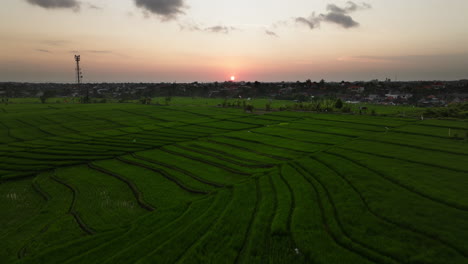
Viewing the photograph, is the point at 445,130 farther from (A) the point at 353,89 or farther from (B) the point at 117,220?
(A) the point at 353,89

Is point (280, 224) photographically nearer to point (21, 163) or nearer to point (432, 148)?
point (432, 148)

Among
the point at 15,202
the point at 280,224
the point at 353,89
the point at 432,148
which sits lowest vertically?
the point at 15,202

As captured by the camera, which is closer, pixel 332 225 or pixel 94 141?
pixel 332 225

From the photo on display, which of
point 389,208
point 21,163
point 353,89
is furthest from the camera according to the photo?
point 353,89

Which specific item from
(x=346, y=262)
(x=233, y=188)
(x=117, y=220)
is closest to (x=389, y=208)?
(x=346, y=262)

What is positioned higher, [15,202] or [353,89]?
[353,89]

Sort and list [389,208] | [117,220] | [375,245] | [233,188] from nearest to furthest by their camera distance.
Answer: [375,245], [389,208], [117,220], [233,188]
